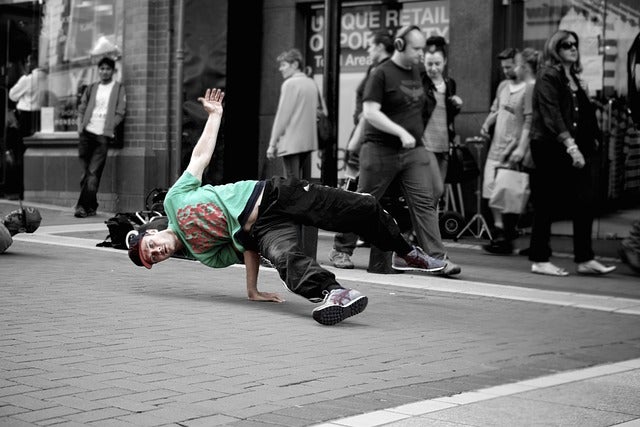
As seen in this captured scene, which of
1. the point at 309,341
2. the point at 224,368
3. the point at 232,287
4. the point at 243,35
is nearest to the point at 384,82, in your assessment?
the point at 232,287

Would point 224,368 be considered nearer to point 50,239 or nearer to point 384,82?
point 384,82

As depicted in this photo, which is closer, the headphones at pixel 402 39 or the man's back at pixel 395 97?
the headphones at pixel 402 39

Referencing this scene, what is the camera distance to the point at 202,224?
7.33 meters

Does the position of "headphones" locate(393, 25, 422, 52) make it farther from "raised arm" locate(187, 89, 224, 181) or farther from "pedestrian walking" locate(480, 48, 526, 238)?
"pedestrian walking" locate(480, 48, 526, 238)

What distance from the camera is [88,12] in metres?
16.3

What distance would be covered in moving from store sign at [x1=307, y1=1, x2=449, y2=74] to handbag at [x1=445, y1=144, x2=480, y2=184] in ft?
5.96

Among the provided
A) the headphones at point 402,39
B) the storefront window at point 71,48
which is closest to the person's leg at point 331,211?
the headphones at point 402,39

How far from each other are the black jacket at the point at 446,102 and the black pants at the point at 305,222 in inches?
91.2

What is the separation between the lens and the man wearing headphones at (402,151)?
9.42 m

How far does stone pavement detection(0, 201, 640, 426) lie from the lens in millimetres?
4793

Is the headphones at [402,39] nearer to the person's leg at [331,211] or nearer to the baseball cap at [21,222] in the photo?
the person's leg at [331,211]

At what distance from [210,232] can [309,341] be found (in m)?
1.29

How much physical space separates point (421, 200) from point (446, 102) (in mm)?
1939

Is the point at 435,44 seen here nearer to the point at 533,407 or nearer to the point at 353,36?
the point at 353,36
